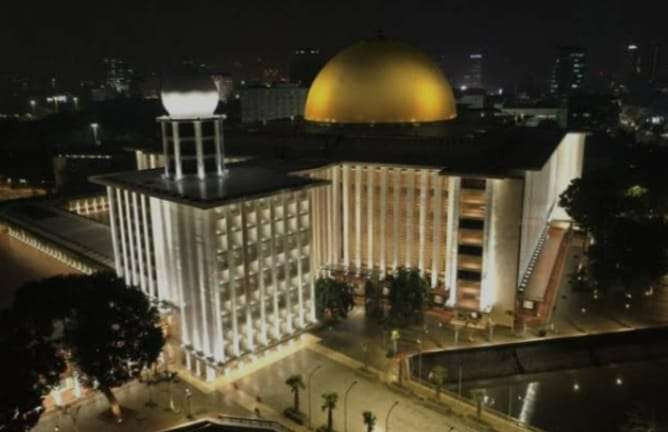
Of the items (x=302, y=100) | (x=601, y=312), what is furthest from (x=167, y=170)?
(x=302, y=100)

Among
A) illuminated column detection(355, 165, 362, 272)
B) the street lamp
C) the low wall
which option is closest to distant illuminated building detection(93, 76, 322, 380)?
illuminated column detection(355, 165, 362, 272)

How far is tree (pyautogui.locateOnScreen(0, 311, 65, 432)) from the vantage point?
30.8m

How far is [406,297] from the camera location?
4812 centimetres

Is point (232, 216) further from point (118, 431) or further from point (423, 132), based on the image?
point (423, 132)

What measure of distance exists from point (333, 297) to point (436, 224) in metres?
12.7

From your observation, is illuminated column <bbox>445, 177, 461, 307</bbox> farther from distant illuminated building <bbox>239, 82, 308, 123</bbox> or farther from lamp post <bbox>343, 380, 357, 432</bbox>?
distant illuminated building <bbox>239, 82, 308, 123</bbox>

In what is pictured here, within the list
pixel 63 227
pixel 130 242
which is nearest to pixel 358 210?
pixel 130 242

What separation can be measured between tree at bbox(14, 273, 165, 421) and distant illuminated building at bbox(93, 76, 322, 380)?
4.94 meters

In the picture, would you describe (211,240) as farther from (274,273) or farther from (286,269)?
(286,269)

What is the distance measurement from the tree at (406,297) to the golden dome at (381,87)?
2267cm

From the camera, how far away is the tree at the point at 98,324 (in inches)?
1431

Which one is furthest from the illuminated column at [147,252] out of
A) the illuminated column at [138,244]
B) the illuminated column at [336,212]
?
the illuminated column at [336,212]

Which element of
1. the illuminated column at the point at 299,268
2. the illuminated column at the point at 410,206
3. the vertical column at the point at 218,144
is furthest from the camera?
the illuminated column at the point at 410,206

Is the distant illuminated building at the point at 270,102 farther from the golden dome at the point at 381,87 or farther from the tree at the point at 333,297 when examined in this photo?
the tree at the point at 333,297
